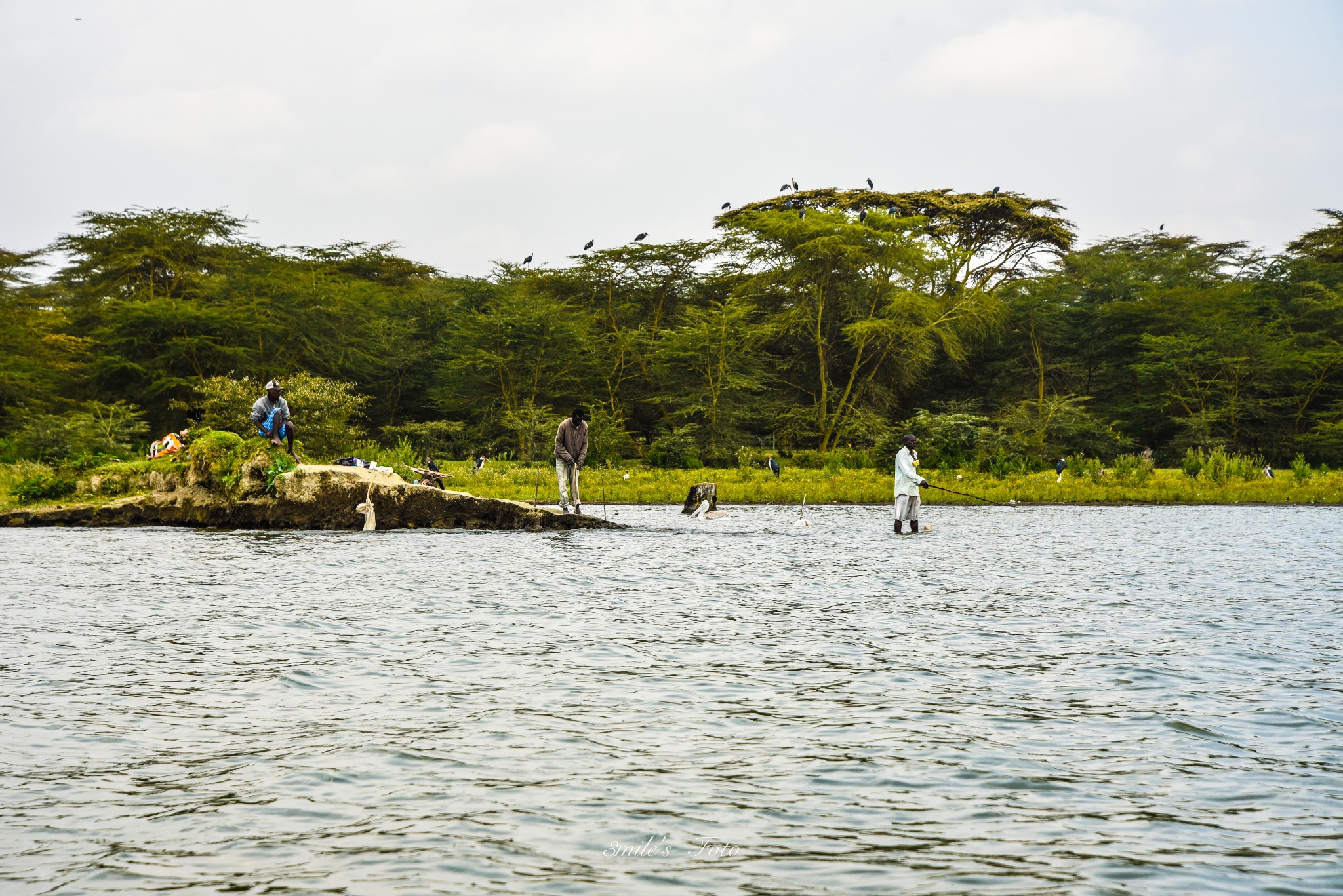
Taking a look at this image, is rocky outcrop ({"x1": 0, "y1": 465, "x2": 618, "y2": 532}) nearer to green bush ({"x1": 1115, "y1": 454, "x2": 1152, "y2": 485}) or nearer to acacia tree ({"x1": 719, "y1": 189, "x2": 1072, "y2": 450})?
green bush ({"x1": 1115, "y1": 454, "x2": 1152, "y2": 485})

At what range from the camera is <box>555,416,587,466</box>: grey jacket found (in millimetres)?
20297

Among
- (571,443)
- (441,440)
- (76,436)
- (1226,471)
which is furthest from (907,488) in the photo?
(441,440)

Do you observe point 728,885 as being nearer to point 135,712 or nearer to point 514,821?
point 514,821

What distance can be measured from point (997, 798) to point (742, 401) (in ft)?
137

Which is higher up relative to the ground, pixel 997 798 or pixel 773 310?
pixel 773 310

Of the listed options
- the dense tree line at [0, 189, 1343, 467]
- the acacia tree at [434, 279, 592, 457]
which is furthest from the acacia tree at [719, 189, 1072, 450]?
the acacia tree at [434, 279, 592, 457]

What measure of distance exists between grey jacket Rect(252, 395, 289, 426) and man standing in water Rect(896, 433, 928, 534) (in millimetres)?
11508

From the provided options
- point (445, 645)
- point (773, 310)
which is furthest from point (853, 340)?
point (445, 645)

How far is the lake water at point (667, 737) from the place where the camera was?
13.6 feet

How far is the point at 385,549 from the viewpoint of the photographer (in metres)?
16.2

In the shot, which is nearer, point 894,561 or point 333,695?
point 333,695

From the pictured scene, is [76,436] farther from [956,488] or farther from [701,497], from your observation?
[956,488]

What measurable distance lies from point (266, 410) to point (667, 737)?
16.8m

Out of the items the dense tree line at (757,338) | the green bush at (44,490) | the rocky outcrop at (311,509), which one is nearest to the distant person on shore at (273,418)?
the rocky outcrop at (311,509)
